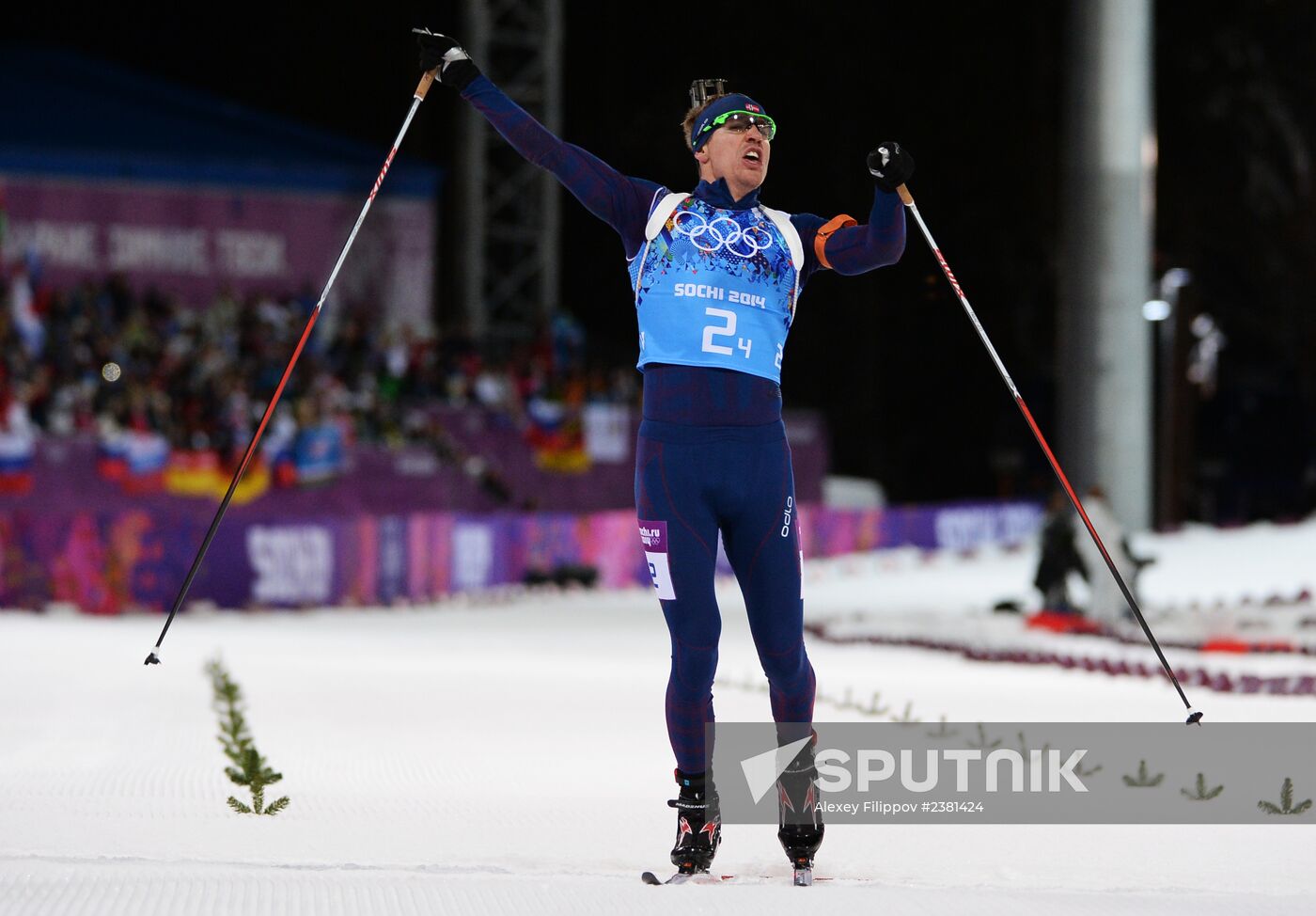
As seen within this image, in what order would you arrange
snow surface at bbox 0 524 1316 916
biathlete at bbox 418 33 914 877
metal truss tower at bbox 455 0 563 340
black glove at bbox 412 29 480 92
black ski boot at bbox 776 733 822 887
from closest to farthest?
snow surface at bbox 0 524 1316 916 → black ski boot at bbox 776 733 822 887 → biathlete at bbox 418 33 914 877 → black glove at bbox 412 29 480 92 → metal truss tower at bbox 455 0 563 340

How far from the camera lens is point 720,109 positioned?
4.93 metres

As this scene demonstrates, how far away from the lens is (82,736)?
24.9ft

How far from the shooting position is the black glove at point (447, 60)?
5152 millimetres

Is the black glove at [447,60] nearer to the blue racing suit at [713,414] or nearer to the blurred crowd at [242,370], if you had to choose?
the blue racing suit at [713,414]

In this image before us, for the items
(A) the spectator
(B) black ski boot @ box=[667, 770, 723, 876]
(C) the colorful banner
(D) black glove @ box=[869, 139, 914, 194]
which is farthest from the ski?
(C) the colorful banner

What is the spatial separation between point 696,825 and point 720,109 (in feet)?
6.25

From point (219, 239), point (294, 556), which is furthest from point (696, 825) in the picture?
point (219, 239)

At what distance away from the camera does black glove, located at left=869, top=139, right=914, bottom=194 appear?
4785 mm

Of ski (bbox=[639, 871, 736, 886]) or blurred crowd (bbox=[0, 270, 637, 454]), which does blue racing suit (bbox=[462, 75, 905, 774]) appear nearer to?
ski (bbox=[639, 871, 736, 886])

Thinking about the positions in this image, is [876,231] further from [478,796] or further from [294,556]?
[294,556]

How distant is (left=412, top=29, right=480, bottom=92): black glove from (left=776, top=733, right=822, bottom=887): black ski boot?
6.87 feet

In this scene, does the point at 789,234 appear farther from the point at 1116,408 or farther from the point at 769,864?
the point at 1116,408

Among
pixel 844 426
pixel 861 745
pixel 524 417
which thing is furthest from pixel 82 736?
pixel 844 426

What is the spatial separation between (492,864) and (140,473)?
15.7 m
